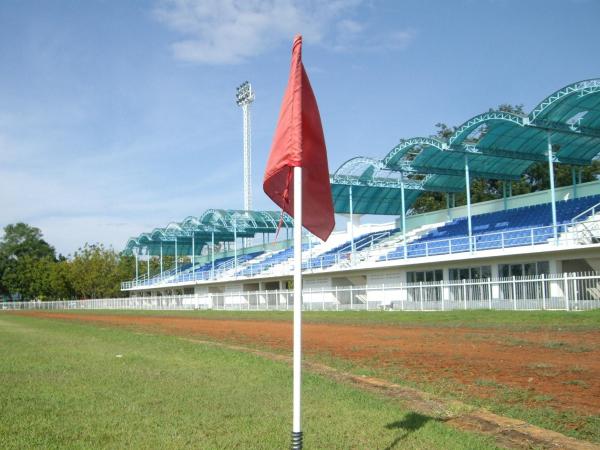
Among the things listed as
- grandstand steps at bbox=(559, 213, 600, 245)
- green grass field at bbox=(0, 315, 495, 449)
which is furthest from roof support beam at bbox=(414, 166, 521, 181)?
green grass field at bbox=(0, 315, 495, 449)

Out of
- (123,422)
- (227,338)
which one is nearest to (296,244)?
(123,422)

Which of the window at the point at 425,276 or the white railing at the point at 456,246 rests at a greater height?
the white railing at the point at 456,246

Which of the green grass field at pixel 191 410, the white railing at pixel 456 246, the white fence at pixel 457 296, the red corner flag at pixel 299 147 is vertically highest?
the white railing at pixel 456 246

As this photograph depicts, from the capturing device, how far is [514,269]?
31.1m

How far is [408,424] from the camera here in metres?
6.57

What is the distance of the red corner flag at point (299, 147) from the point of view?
512 centimetres

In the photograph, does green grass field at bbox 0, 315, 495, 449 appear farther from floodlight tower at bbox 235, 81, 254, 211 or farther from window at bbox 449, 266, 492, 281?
floodlight tower at bbox 235, 81, 254, 211

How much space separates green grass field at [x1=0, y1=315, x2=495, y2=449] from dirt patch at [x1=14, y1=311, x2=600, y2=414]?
6.13 ft

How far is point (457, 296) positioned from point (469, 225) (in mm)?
4215

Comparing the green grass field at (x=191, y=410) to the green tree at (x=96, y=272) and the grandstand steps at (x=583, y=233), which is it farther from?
the green tree at (x=96, y=272)

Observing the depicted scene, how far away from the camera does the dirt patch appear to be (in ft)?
27.6

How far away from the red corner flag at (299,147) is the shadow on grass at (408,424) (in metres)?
2.32

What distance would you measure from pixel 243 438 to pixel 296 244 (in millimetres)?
2222

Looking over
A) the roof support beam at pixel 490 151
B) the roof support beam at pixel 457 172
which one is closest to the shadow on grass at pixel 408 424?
the roof support beam at pixel 490 151
